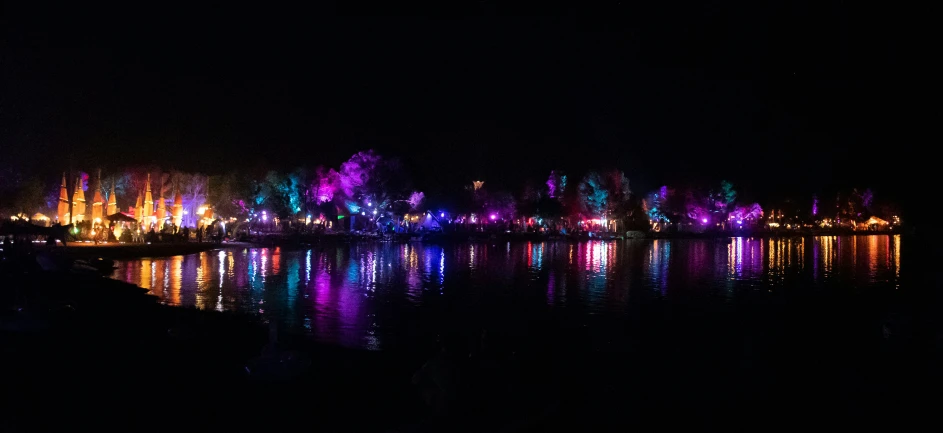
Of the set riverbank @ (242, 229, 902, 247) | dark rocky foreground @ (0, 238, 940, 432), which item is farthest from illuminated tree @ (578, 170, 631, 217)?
dark rocky foreground @ (0, 238, 940, 432)

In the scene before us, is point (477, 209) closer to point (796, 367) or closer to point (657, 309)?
point (657, 309)

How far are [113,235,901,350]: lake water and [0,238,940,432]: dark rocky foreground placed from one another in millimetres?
1192

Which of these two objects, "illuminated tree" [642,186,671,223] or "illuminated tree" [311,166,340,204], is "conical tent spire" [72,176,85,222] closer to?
"illuminated tree" [311,166,340,204]

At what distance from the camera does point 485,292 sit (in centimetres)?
2105

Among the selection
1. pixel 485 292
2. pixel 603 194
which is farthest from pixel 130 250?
pixel 603 194

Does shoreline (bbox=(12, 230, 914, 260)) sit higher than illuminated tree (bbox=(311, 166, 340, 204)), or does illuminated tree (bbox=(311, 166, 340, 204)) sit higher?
illuminated tree (bbox=(311, 166, 340, 204))

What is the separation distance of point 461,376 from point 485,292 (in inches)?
568

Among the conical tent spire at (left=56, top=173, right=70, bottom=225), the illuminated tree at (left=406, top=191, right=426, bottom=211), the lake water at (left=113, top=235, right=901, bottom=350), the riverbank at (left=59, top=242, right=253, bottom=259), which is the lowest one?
the lake water at (left=113, top=235, right=901, bottom=350)

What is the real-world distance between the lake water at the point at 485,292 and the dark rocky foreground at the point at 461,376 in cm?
119

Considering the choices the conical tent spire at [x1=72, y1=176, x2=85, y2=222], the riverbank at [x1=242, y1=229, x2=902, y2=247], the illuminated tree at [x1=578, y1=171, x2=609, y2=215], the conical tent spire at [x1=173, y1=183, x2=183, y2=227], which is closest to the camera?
the conical tent spire at [x1=72, y1=176, x2=85, y2=222]

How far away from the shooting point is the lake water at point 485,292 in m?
14.5

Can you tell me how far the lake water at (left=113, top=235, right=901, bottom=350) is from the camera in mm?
14508

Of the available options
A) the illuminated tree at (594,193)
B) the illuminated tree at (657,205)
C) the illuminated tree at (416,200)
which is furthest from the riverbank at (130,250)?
the illuminated tree at (657,205)

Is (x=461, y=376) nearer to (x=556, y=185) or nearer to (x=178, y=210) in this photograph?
(x=178, y=210)
